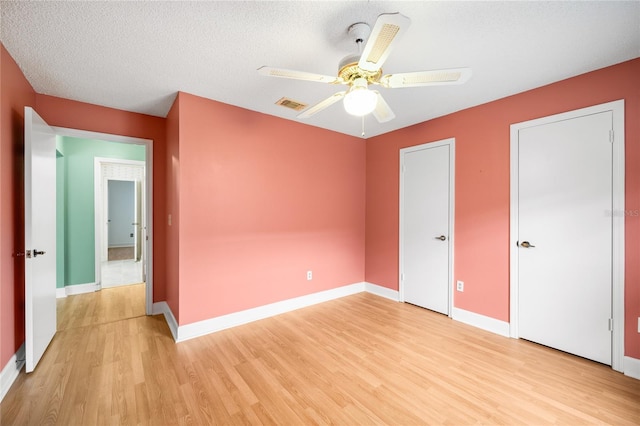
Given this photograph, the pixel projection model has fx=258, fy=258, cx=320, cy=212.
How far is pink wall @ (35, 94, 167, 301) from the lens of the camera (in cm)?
271

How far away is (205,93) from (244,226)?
1451 millimetres

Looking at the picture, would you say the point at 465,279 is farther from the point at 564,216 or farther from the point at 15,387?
the point at 15,387

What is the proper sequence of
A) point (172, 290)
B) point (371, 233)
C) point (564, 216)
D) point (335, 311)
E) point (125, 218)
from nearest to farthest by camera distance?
point (564, 216), point (172, 290), point (335, 311), point (371, 233), point (125, 218)

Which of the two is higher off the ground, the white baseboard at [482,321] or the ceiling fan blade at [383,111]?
the ceiling fan blade at [383,111]

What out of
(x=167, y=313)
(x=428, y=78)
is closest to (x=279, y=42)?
(x=428, y=78)

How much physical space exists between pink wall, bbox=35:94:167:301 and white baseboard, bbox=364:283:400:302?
293cm

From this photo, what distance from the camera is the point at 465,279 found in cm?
302

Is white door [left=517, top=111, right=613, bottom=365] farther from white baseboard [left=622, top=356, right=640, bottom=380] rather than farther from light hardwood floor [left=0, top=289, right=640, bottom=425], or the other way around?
light hardwood floor [left=0, top=289, right=640, bottom=425]

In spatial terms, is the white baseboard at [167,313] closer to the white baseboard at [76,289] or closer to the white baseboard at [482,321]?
the white baseboard at [76,289]

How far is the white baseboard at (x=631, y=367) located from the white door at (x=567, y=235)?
0.10m

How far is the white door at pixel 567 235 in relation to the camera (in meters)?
2.16

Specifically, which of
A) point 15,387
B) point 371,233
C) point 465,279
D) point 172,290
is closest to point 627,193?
point 465,279

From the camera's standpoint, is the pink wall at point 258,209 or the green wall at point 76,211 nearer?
the pink wall at point 258,209

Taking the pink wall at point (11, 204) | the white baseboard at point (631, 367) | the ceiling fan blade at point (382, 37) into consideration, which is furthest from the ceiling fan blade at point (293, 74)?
the white baseboard at point (631, 367)
